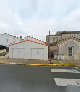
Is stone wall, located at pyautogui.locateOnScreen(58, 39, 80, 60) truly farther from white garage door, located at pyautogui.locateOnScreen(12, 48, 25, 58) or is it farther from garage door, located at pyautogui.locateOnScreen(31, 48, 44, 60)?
white garage door, located at pyautogui.locateOnScreen(12, 48, 25, 58)

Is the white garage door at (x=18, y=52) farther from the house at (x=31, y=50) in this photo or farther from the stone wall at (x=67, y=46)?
the stone wall at (x=67, y=46)

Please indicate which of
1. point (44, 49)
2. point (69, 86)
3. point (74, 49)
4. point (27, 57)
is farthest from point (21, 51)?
point (69, 86)

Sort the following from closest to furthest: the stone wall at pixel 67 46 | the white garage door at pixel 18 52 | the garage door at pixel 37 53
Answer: the stone wall at pixel 67 46
the garage door at pixel 37 53
the white garage door at pixel 18 52

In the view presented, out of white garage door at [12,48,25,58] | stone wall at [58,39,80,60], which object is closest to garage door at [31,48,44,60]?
white garage door at [12,48,25,58]

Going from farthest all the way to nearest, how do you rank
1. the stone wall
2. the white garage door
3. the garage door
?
the white garage door, the garage door, the stone wall

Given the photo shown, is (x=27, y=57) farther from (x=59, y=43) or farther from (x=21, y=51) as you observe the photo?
(x=59, y=43)

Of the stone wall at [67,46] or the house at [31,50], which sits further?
the house at [31,50]

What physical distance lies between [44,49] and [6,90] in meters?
26.1

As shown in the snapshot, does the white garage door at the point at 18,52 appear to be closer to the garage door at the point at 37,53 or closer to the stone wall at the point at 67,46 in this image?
the garage door at the point at 37,53

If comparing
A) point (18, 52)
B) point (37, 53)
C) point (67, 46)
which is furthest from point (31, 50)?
point (67, 46)

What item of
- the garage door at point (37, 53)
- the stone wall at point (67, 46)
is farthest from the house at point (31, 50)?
the stone wall at point (67, 46)

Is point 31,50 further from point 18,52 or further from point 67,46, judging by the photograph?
point 67,46

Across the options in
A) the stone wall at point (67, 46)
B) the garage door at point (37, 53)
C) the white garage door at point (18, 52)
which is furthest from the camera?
the white garage door at point (18, 52)

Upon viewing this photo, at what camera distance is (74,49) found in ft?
120
